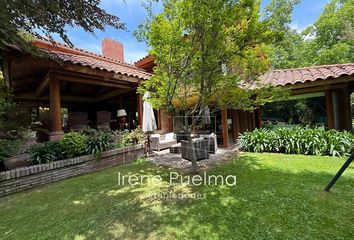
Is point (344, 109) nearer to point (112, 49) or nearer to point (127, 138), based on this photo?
point (127, 138)

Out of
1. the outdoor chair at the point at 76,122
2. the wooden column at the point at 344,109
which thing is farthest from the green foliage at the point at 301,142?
the outdoor chair at the point at 76,122

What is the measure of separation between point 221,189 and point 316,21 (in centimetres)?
2746

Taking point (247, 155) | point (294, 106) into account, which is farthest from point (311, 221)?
point (294, 106)

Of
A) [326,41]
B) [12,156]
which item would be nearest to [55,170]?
[12,156]

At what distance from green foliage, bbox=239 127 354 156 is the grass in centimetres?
162

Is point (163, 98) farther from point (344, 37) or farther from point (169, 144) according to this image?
point (344, 37)

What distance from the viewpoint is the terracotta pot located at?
17.6 feet

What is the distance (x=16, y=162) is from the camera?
17.9ft

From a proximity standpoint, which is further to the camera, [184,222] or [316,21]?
[316,21]

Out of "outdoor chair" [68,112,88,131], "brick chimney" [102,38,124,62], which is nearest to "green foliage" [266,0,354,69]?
"brick chimney" [102,38,124,62]

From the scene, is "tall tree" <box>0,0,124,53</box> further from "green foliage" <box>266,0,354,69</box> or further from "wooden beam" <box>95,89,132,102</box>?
"green foliage" <box>266,0,354,69</box>

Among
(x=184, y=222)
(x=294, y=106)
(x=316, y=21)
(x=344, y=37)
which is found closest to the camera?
(x=184, y=222)

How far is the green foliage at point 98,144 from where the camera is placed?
6.87 meters

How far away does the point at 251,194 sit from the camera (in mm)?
4043
